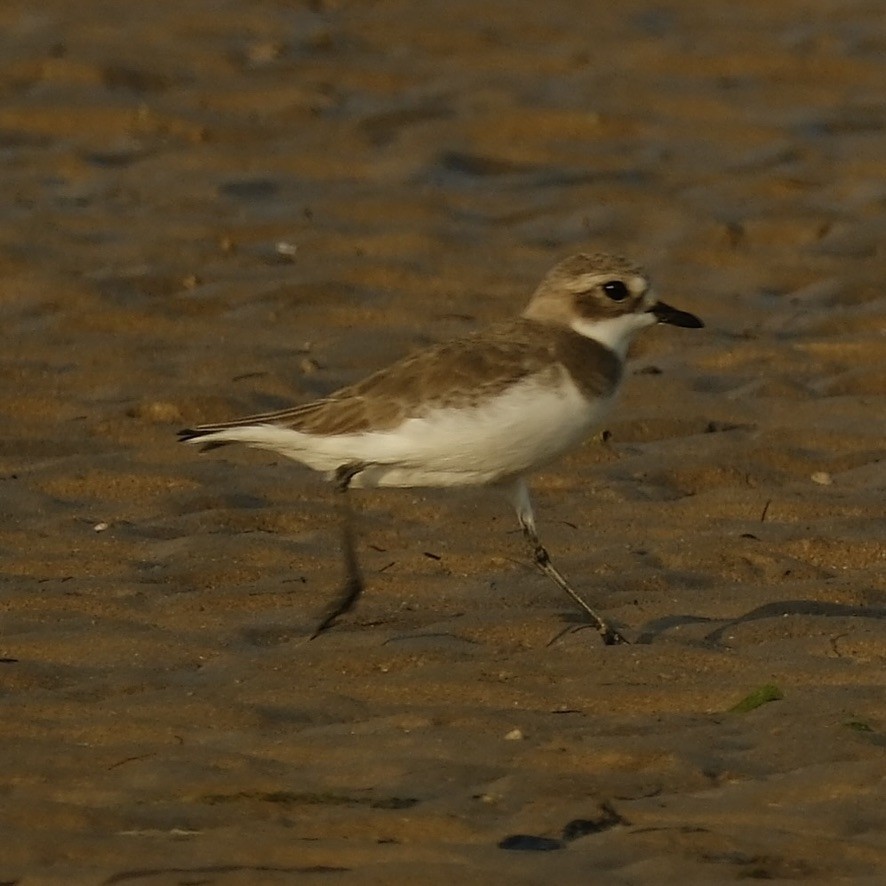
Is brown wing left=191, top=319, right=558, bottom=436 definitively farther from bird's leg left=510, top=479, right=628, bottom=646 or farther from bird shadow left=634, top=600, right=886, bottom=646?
bird shadow left=634, top=600, right=886, bottom=646

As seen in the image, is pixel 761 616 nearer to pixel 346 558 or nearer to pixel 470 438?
pixel 470 438

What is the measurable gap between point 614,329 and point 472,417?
0.76 metres

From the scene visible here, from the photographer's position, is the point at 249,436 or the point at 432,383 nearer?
the point at 432,383

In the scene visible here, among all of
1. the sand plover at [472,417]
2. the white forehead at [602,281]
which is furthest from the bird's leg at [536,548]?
the white forehead at [602,281]

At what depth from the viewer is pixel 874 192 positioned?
41.5ft

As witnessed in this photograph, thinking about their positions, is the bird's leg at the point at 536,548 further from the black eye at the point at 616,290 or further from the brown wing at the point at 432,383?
the black eye at the point at 616,290

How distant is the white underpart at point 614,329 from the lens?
733cm

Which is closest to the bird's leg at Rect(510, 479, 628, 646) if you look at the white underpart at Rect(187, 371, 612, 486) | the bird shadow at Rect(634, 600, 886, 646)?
the bird shadow at Rect(634, 600, 886, 646)

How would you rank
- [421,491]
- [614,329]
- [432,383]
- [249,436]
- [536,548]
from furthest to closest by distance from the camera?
1. [421,491]
2. [614,329]
3. [536,548]
4. [249,436]
5. [432,383]

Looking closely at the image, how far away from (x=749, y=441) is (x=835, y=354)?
1.48 m

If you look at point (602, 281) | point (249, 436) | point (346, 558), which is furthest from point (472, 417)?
point (602, 281)

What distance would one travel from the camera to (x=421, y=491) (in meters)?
8.43

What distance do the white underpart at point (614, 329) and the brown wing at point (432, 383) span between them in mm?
175

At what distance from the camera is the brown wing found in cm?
691
